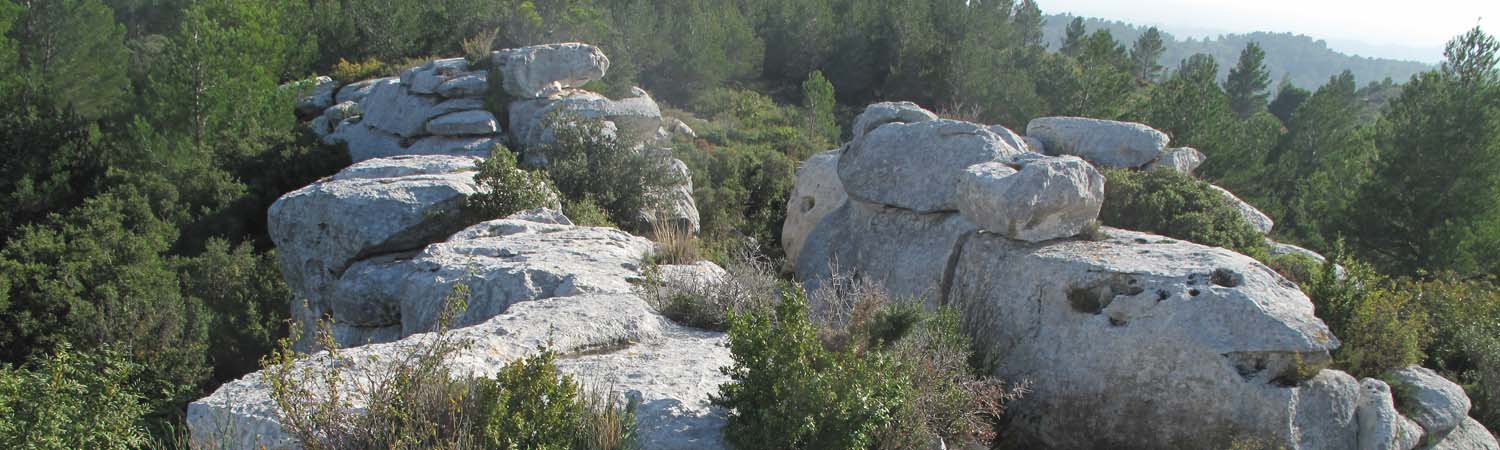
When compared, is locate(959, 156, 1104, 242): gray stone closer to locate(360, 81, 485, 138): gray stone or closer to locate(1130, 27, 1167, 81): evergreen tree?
locate(360, 81, 485, 138): gray stone

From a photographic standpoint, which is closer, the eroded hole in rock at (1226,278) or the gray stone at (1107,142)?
the eroded hole in rock at (1226,278)

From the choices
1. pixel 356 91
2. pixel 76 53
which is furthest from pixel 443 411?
pixel 76 53

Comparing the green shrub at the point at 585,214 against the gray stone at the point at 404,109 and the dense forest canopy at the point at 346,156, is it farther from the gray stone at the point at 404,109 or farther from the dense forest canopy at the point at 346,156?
the gray stone at the point at 404,109

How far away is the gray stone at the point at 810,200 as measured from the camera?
44.7 feet

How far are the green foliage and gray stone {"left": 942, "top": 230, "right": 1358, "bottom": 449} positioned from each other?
6.46 metres

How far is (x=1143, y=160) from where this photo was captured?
1508 cm

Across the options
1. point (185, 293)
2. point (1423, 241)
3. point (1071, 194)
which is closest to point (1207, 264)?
point (1071, 194)

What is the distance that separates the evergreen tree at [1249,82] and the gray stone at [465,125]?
4042cm

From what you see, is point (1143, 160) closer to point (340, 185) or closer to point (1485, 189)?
point (1485, 189)

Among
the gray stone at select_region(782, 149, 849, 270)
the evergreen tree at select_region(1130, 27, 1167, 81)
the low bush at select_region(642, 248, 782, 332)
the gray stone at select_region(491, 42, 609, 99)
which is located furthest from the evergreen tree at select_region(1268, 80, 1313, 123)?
the low bush at select_region(642, 248, 782, 332)

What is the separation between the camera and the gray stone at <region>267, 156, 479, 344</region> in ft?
35.6

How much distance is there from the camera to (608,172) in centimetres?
1462

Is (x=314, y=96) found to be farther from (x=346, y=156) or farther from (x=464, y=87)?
(x=464, y=87)

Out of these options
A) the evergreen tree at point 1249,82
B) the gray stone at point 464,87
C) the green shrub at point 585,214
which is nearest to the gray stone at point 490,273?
the green shrub at point 585,214
